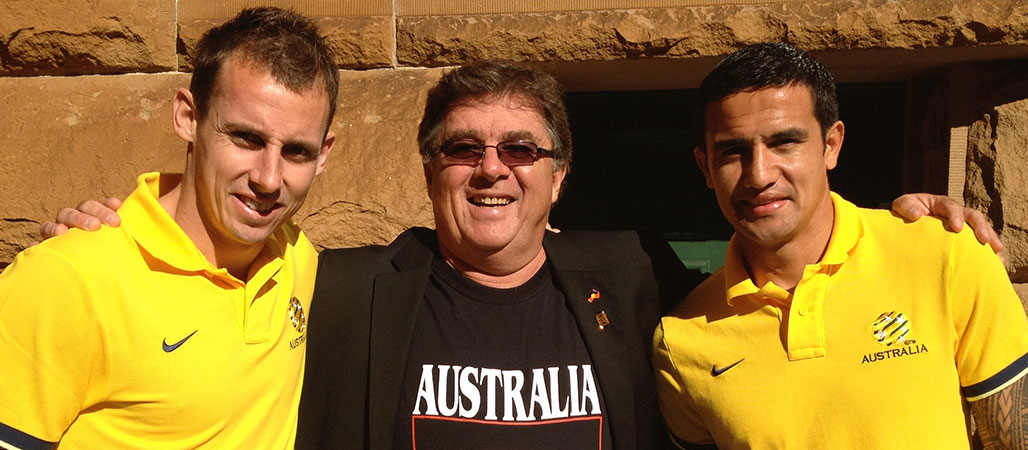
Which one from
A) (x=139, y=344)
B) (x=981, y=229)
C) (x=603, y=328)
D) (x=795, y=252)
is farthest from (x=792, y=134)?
(x=139, y=344)

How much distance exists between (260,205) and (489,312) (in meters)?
0.74

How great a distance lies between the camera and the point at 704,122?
235 centimetres

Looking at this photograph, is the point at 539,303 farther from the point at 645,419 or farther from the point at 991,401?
the point at 991,401

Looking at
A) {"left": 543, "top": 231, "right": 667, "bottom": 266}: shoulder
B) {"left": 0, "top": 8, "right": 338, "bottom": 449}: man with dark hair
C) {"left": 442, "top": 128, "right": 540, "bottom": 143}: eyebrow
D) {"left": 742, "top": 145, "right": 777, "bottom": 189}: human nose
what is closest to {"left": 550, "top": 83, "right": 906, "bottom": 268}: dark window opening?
{"left": 543, "top": 231, "right": 667, "bottom": 266}: shoulder

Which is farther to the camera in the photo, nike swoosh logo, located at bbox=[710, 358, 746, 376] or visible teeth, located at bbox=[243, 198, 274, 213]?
nike swoosh logo, located at bbox=[710, 358, 746, 376]

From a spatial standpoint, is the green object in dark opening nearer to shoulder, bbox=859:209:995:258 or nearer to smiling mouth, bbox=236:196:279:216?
shoulder, bbox=859:209:995:258

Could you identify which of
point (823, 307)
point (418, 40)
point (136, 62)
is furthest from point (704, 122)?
point (136, 62)

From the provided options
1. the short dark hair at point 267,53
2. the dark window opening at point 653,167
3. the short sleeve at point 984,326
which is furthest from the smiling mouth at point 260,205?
the dark window opening at point 653,167

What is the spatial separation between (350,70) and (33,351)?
178 centimetres

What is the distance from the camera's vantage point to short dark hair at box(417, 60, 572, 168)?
2.55 meters

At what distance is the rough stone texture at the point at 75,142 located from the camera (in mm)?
3178

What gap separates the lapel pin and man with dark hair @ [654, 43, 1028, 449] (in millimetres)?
193

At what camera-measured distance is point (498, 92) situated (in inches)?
100

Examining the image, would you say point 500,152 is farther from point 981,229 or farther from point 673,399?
point 981,229
